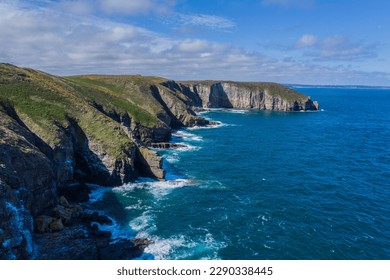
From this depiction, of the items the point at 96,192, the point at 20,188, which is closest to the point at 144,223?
the point at 96,192

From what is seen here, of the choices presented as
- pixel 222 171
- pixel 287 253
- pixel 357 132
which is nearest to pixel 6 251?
pixel 287 253

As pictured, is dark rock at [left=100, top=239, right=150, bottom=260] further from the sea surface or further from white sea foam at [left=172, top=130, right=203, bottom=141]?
white sea foam at [left=172, top=130, right=203, bottom=141]

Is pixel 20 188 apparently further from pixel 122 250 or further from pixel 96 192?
pixel 96 192

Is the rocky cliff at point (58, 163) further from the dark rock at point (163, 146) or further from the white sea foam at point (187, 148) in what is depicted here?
the white sea foam at point (187, 148)

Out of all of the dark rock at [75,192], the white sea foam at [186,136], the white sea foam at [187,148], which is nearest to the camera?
the dark rock at [75,192]

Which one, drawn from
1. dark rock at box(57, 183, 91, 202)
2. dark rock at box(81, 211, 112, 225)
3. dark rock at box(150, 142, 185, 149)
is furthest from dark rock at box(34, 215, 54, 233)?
dark rock at box(150, 142, 185, 149)

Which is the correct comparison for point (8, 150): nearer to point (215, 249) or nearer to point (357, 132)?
point (215, 249)

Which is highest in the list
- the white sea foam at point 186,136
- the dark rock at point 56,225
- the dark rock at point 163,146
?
the white sea foam at point 186,136

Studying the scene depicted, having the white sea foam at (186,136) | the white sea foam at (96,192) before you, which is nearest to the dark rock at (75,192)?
the white sea foam at (96,192)
